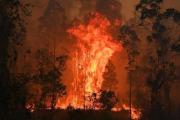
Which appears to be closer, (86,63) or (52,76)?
(52,76)

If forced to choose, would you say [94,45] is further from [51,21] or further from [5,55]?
[5,55]

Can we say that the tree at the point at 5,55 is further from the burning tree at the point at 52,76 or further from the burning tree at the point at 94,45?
the burning tree at the point at 94,45

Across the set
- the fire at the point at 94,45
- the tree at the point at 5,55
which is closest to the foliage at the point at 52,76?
the tree at the point at 5,55

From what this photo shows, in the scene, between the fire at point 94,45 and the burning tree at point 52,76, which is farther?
the fire at point 94,45

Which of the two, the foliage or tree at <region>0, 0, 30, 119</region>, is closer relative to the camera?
tree at <region>0, 0, 30, 119</region>

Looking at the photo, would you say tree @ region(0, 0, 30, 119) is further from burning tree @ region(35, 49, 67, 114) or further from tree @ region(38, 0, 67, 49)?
tree @ region(38, 0, 67, 49)

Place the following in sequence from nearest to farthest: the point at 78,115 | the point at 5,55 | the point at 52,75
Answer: the point at 5,55 < the point at 78,115 < the point at 52,75

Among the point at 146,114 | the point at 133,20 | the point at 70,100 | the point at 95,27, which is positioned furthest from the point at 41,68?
the point at 133,20

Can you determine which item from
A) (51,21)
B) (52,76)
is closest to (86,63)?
(51,21)

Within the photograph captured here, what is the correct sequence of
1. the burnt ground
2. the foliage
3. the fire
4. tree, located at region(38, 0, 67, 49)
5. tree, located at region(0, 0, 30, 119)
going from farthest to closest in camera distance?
the fire, tree, located at region(38, 0, 67, 49), the foliage, the burnt ground, tree, located at region(0, 0, 30, 119)

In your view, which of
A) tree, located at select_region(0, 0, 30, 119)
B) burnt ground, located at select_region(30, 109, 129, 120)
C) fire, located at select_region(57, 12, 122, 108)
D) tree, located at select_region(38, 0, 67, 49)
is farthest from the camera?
fire, located at select_region(57, 12, 122, 108)

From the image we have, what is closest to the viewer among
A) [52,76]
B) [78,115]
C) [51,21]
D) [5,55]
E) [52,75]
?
[5,55]

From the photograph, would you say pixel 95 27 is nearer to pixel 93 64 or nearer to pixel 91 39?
pixel 91 39

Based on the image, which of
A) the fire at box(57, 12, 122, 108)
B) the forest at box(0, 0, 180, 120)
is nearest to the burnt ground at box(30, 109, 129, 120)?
the forest at box(0, 0, 180, 120)
